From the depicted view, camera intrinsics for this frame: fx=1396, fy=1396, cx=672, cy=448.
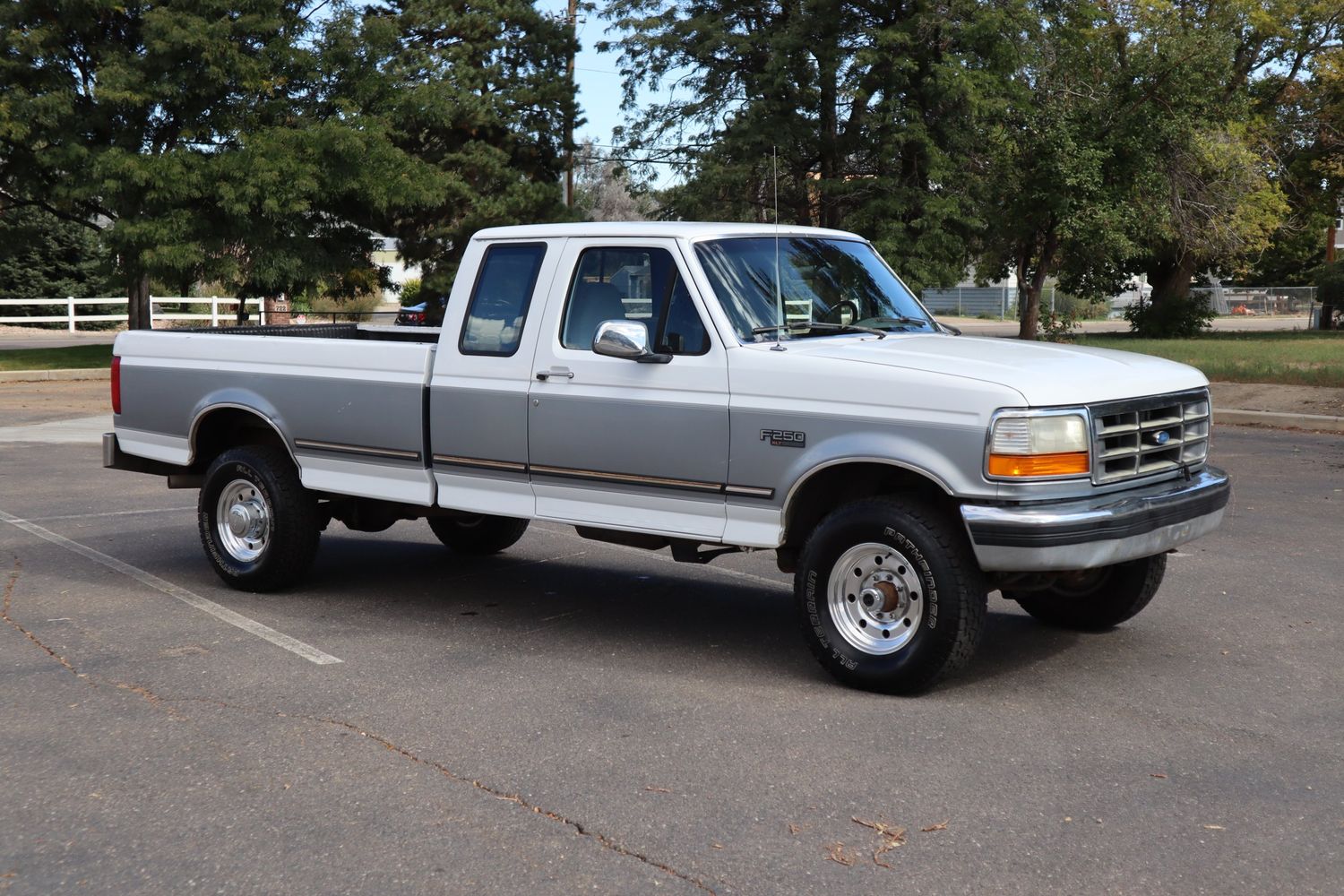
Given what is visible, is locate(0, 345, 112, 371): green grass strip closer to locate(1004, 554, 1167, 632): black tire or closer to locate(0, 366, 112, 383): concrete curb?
locate(0, 366, 112, 383): concrete curb

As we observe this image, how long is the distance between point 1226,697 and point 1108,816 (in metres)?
1.66

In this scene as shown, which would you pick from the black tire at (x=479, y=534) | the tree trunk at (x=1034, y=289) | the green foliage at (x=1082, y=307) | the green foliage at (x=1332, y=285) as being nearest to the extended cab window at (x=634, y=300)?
the black tire at (x=479, y=534)

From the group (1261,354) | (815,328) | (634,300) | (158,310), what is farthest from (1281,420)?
(158,310)

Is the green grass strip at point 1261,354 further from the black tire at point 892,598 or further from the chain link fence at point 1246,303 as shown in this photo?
the chain link fence at point 1246,303

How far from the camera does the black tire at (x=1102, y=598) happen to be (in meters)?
6.84

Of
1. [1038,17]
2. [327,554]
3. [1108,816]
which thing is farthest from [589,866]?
[1038,17]

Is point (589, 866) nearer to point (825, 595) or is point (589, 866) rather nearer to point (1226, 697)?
point (825, 595)

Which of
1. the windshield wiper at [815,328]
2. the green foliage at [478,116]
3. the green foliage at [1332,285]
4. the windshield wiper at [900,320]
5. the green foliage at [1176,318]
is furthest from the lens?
the green foliage at [1332,285]

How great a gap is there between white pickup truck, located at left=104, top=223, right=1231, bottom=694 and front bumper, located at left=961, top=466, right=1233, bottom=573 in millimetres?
Answer: 11

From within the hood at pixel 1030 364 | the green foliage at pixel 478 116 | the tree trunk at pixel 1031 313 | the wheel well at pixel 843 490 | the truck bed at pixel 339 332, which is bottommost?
the wheel well at pixel 843 490

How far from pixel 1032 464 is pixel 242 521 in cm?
470

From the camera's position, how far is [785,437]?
6.15 meters

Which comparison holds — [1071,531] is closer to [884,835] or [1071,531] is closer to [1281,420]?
[884,835]

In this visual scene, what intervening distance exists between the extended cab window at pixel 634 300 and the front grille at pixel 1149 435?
5.92 feet
